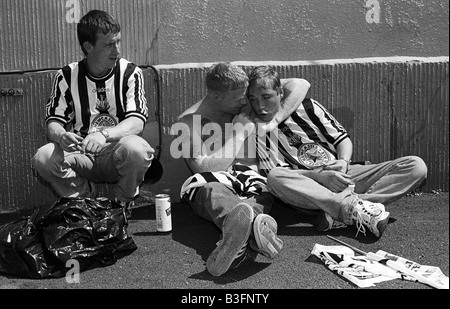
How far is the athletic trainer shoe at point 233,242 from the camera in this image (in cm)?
335

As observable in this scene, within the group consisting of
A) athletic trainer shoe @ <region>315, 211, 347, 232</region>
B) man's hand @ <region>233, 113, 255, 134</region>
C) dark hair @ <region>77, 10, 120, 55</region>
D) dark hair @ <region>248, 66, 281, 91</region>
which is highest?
dark hair @ <region>77, 10, 120, 55</region>

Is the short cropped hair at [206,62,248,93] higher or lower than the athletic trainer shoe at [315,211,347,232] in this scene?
higher

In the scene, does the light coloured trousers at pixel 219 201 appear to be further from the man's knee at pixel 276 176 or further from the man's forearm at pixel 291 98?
the man's forearm at pixel 291 98

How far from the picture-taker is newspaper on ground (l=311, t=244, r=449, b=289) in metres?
3.21

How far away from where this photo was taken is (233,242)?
11.0ft

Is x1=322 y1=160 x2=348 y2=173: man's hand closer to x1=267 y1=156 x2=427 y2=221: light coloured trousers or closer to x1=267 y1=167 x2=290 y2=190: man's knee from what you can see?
x1=267 y1=156 x2=427 y2=221: light coloured trousers

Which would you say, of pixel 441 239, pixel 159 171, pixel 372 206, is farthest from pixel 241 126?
pixel 441 239

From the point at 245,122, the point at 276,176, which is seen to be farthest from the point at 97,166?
the point at 276,176

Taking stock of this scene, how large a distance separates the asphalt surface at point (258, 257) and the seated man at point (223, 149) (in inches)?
10.2

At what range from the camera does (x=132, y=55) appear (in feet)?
16.3

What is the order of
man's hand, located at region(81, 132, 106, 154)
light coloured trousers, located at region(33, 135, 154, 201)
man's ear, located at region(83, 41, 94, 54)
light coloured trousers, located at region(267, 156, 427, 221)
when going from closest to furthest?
light coloured trousers, located at region(267, 156, 427, 221), man's hand, located at region(81, 132, 106, 154), light coloured trousers, located at region(33, 135, 154, 201), man's ear, located at region(83, 41, 94, 54)

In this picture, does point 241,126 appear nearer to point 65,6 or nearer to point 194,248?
point 194,248

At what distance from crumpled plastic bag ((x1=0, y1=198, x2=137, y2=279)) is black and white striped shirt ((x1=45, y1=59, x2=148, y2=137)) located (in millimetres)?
928

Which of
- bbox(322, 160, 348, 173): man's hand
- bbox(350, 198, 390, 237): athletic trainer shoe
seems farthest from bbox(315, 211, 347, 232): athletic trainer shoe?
bbox(322, 160, 348, 173): man's hand
